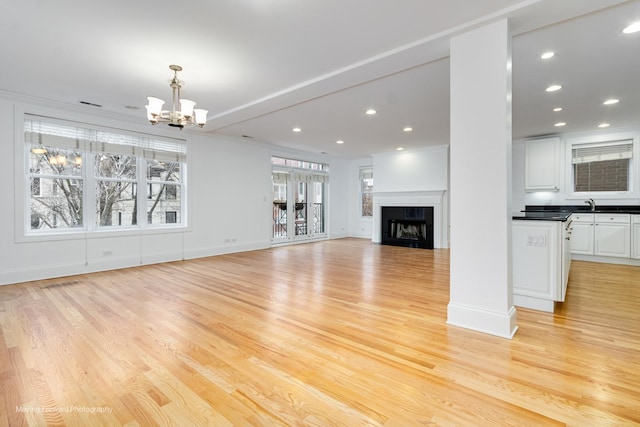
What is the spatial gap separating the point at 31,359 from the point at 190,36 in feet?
9.78

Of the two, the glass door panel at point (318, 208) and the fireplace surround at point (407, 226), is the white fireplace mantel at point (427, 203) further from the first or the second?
the glass door panel at point (318, 208)

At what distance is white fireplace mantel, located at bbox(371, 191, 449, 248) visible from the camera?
25.8 feet

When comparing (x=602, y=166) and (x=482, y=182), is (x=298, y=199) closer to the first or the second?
(x=482, y=182)

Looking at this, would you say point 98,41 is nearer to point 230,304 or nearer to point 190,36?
point 190,36

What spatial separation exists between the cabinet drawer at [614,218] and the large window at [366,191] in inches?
223

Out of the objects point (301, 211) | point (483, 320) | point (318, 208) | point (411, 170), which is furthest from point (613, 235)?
point (301, 211)

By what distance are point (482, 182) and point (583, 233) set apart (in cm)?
501

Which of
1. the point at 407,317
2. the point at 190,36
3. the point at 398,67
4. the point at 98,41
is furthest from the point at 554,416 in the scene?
the point at 98,41

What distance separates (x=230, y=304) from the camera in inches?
134

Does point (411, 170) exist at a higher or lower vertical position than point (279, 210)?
higher

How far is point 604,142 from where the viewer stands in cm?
619

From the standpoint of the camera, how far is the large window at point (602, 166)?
20.0ft

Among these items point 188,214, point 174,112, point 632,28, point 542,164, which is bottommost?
point 188,214

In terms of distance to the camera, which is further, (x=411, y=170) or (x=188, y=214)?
(x=411, y=170)
